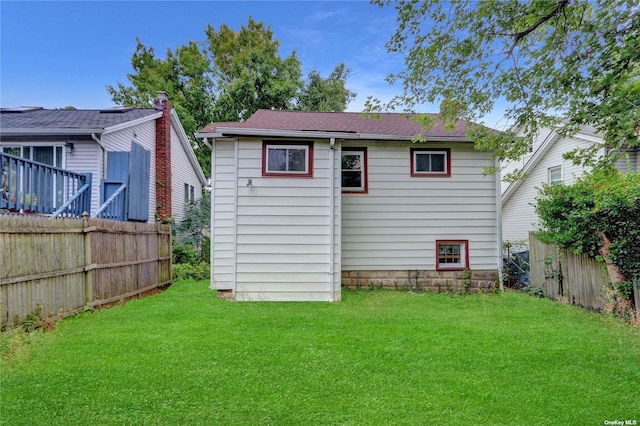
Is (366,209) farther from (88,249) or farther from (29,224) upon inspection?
(29,224)

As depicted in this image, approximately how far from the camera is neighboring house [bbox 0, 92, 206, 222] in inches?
331

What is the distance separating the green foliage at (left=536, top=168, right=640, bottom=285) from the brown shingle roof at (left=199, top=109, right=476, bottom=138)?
2.61m

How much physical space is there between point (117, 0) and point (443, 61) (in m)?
8.63

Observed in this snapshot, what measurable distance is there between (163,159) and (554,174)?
14.8 meters

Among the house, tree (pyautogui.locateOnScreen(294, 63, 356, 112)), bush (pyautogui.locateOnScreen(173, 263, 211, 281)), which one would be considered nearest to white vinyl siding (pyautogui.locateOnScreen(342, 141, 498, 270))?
the house

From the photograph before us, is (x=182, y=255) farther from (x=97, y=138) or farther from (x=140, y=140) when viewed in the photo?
(x=97, y=138)

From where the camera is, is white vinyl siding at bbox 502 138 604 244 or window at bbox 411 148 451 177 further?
white vinyl siding at bbox 502 138 604 244

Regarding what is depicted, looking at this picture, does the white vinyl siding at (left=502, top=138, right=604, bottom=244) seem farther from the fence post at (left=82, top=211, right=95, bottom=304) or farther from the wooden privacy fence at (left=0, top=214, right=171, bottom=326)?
the fence post at (left=82, top=211, right=95, bottom=304)

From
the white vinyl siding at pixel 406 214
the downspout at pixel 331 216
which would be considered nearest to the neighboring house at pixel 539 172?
the white vinyl siding at pixel 406 214

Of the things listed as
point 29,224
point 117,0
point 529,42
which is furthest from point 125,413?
point 117,0

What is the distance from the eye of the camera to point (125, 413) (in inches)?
112

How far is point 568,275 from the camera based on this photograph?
23.9 feet

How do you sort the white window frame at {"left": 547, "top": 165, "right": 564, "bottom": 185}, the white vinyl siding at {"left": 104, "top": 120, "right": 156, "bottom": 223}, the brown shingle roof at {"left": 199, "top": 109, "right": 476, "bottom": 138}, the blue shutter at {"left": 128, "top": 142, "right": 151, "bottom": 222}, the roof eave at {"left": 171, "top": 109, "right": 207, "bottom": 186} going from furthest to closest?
the roof eave at {"left": 171, "top": 109, "right": 207, "bottom": 186} < the white window frame at {"left": 547, "top": 165, "right": 564, "bottom": 185} < the white vinyl siding at {"left": 104, "top": 120, "right": 156, "bottom": 223} < the blue shutter at {"left": 128, "top": 142, "right": 151, "bottom": 222} < the brown shingle roof at {"left": 199, "top": 109, "right": 476, "bottom": 138}

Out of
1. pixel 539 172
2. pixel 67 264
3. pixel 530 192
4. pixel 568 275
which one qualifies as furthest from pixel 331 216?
pixel 530 192
